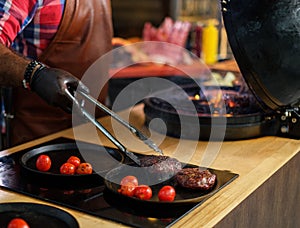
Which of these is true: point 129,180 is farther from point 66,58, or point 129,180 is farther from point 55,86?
point 66,58

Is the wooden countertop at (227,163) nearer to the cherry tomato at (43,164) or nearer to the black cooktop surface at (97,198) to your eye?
the black cooktop surface at (97,198)

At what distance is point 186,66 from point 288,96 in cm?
215

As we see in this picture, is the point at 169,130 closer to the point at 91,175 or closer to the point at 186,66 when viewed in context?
the point at 91,175

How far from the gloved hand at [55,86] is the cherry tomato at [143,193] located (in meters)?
0.38

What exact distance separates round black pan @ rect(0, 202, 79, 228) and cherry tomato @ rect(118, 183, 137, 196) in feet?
0.60

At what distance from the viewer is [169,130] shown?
221cm

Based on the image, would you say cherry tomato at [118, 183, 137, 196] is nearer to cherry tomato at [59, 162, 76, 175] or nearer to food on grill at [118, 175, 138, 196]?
food on grill at [118, 175, 138, 196]

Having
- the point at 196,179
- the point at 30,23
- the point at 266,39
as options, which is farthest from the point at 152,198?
the point at 30,23

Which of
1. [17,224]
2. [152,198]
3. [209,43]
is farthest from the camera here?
[209,43]

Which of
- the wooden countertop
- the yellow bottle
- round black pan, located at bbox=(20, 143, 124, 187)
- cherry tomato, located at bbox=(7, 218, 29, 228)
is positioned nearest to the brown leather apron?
the wooden countertop

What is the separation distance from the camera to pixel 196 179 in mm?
1592

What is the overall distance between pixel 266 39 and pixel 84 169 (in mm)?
748

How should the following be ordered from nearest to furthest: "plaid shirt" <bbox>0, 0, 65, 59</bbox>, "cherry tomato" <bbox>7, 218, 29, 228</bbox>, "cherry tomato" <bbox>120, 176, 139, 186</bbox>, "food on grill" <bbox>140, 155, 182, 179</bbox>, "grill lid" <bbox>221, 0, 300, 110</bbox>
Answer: "cherry tomato" <bbox>7, 218, 29, 228</bbox>, "cherry tomato" <bbox>120, 176, 139, 186</bbox>, "food on grill" <bbox>140, 155, 182, 179</bbox>, "grill lid" <bbox>221, 0, 300, 110</bbox>, "plaid shirt" <bbox>0, 0, 65, 59</bbox>

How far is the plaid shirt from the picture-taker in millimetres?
2016
